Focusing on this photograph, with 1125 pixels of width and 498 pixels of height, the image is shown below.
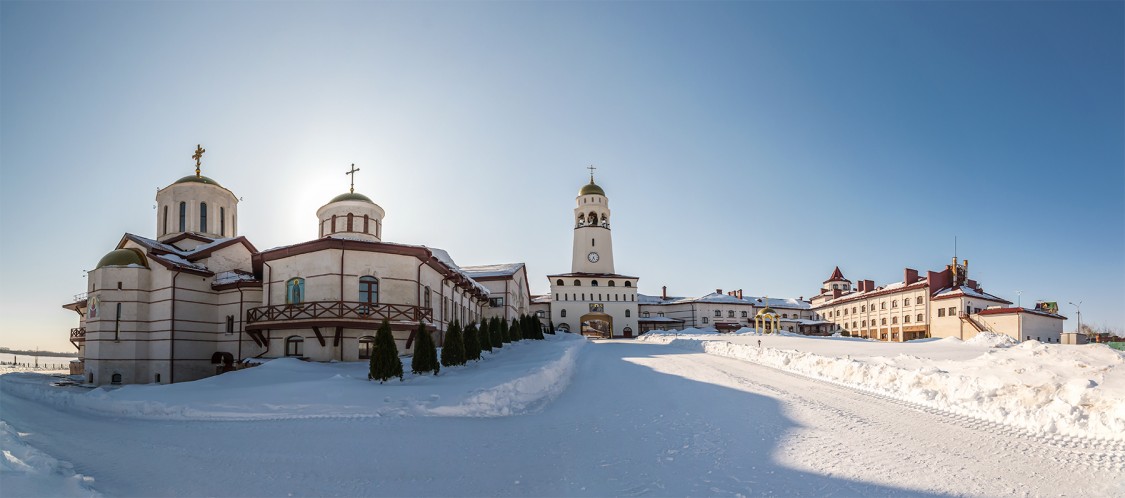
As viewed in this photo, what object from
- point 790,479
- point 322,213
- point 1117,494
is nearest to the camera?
point 1117,494

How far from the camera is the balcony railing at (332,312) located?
864 inches

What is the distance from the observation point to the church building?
73.6m

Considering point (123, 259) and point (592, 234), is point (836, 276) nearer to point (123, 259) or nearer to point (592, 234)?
point (592, 234)

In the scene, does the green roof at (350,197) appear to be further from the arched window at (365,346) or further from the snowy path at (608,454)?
the snowy path at (608,454)

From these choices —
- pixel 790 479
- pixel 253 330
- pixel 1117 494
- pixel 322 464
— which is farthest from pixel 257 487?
pixel 253 330

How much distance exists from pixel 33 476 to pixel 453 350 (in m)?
14.3

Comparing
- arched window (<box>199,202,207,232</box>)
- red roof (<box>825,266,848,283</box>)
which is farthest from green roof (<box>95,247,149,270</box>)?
red roof (<box>825,266,848,283</box>)

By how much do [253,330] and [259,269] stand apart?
10.9 feet

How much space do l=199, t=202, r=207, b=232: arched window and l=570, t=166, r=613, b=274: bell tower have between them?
48.2 meters

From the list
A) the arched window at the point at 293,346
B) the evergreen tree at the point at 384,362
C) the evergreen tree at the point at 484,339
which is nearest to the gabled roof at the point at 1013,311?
the evergreen tree at the point at 484,339

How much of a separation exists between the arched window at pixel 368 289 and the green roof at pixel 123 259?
11.5 m

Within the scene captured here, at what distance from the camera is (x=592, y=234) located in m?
75.9

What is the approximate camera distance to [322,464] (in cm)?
880

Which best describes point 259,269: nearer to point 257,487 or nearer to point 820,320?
point 257,487
